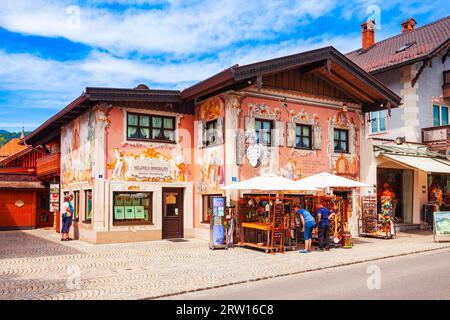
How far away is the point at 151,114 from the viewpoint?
17.7 m

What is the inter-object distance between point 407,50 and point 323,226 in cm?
1369

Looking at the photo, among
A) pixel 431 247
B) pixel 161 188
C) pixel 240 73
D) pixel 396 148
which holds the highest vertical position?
pixel 240 73

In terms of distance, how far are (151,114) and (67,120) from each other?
15.8 ft

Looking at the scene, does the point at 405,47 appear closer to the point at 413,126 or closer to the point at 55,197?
the point at 413,126

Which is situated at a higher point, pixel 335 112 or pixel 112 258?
pixel 335 112

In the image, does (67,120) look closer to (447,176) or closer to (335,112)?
(335,112)

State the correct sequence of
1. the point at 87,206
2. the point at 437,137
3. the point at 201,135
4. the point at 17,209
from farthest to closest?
the point at 17,209
the point at 437,137
the point at 201,135
the point at 87,206

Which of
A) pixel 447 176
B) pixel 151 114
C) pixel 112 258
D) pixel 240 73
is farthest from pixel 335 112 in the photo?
pixel 112 258

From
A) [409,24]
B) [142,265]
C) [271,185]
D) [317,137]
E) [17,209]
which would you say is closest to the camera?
[142,265]

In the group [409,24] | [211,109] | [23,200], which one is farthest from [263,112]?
[409,24]

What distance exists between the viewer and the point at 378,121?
25078mm

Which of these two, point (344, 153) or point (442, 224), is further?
point (344, 153)

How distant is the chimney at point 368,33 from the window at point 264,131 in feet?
53.4
